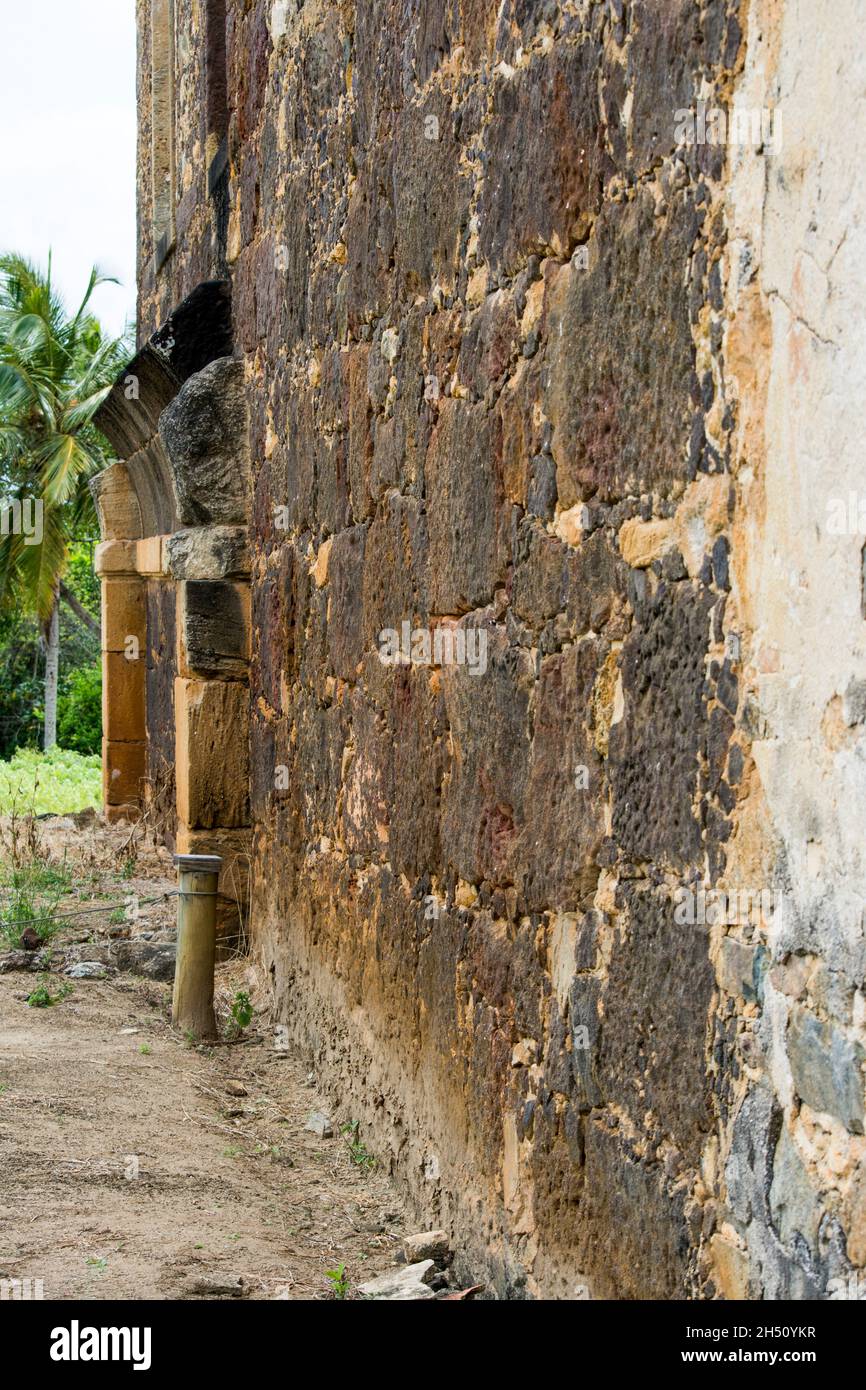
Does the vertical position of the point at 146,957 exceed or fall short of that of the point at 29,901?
Answer: it falls short

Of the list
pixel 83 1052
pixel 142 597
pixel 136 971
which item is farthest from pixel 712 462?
pixel 142 597

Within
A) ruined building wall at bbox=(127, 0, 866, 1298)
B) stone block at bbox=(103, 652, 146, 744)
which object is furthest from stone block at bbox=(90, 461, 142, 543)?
ruined building wall at bbox=(127, 0, 866, 1298)

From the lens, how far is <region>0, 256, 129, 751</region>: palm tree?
23141 mm

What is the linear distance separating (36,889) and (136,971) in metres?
1.62

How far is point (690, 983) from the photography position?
2.47 m

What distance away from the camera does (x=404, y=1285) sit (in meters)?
3.59

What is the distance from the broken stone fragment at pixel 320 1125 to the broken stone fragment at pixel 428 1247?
1.12m

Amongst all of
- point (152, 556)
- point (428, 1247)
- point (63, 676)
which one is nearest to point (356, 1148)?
point (428, 1247)

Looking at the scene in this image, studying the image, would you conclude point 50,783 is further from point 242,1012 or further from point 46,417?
point 242,1012

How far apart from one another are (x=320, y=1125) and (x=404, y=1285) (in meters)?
1.46

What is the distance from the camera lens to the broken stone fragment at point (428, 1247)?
12.4ft

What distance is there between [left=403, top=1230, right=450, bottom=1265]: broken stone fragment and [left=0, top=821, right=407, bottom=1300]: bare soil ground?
9cm

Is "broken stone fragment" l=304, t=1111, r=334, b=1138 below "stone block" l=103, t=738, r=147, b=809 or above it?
below

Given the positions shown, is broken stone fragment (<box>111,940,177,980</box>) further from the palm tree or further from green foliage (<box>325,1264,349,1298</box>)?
the palm tree
